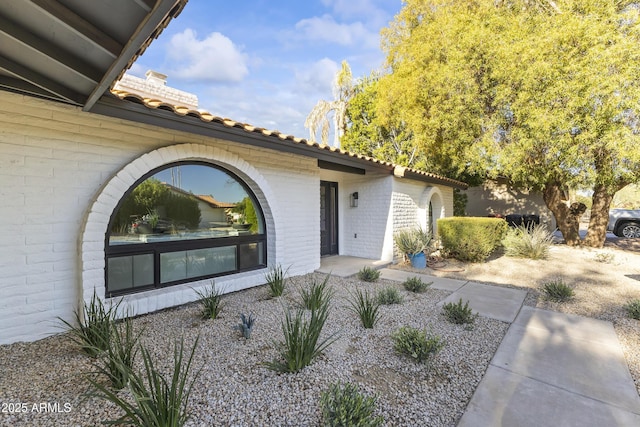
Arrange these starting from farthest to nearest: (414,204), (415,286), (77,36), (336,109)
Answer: (336,109) → (414,204) → (415,286) → (77,36)

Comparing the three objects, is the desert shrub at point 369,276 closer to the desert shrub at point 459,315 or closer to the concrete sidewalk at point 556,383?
the desert shrub at point 459,315

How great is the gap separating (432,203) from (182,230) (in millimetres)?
9830

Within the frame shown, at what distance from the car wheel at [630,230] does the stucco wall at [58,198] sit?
19506 millimetres

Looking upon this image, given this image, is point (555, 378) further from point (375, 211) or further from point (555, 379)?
point (375, 211)

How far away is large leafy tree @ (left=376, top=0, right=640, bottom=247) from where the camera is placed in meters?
6.75

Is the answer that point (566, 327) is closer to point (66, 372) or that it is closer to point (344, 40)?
point (66, 372)

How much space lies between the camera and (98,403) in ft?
7.32

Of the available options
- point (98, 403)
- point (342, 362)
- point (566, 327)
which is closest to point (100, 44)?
point (98, 403)

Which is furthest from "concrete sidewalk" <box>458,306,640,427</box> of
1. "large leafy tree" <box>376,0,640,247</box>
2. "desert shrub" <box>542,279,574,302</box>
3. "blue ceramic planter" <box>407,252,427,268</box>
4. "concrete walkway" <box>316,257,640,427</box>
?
"large leafy tree" <box>376,0,640,247</box>

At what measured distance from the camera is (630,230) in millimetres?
13898

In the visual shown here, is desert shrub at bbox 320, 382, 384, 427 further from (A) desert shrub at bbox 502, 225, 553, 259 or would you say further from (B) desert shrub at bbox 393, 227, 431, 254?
(A) desert shrub at bbox 502, 225, 553, 259

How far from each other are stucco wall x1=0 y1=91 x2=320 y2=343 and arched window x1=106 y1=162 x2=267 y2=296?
254mm

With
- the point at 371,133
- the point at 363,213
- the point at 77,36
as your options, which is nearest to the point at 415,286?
the point at 363,213

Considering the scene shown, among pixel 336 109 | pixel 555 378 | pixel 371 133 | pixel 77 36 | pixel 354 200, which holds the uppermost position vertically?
pixel 336 109
